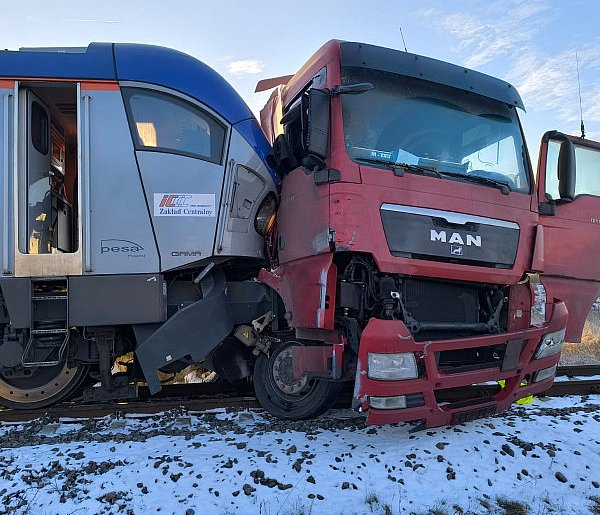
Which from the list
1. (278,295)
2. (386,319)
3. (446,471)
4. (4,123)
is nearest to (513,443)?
(446,471)

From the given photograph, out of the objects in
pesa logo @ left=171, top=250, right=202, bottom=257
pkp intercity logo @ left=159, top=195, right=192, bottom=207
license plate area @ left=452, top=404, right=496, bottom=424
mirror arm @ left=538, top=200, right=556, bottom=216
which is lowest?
license plate area @ left=452, top=404, right=496, bottom=424

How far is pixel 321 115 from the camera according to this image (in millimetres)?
3873

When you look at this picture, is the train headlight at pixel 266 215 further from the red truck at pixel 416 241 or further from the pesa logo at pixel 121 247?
the pesa logo at pixel 121 247

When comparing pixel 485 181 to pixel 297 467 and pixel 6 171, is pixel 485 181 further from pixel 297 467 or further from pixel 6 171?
pixel 6 171

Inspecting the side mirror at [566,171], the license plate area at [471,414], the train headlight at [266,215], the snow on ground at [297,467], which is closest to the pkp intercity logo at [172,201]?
the train headlight at [266,215]

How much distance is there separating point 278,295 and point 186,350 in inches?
40.1

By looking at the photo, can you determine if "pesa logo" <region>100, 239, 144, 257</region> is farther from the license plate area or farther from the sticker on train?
the license plate area

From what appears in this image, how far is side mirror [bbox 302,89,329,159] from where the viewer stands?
3820mm

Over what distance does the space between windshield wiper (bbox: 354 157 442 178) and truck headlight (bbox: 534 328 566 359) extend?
69.8 inches

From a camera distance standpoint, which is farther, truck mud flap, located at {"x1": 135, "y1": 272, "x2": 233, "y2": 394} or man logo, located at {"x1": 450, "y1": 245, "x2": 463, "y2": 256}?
truck mud flap, located at {"x1": 135, "y1": 272, "x2": 233, "y2": 394}

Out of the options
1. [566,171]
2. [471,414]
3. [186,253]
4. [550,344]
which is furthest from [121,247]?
[566,171]

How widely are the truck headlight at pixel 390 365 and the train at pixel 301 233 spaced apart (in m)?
0.02

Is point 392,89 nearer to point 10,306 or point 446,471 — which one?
point 446,471

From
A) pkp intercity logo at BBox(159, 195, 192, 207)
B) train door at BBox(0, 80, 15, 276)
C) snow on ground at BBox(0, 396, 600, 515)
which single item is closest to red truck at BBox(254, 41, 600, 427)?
snow on ground at BBox(0, 396, 600, 515)
